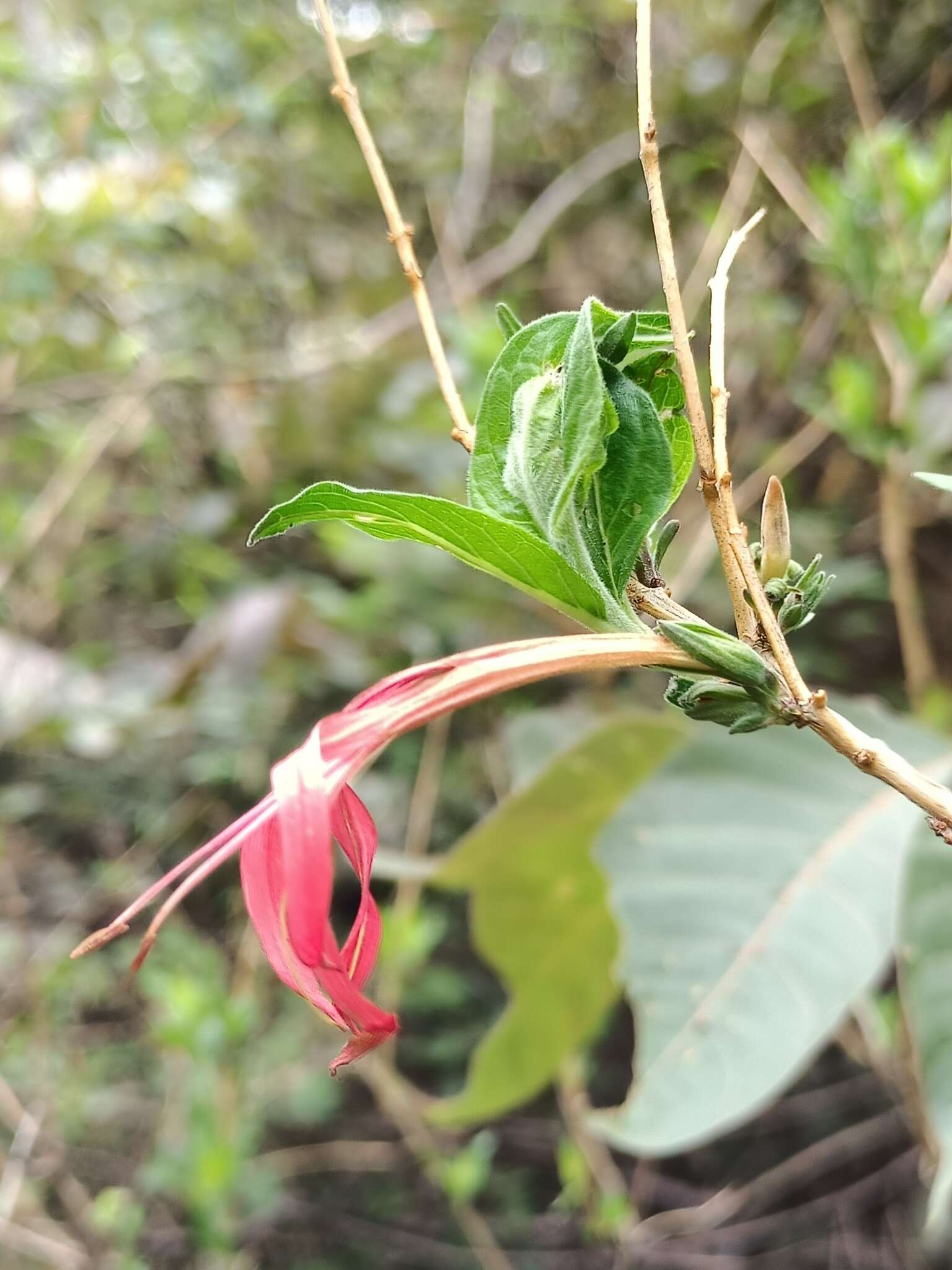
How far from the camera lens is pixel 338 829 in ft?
0.61

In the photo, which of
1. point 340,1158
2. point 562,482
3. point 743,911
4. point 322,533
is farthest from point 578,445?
point 340,1158

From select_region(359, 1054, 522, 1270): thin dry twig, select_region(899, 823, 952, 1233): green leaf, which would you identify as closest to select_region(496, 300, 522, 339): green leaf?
select_region(899, 823, 952, 1233): green leaf

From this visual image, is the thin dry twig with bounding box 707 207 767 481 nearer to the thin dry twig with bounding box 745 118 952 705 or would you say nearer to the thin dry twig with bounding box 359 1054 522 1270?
the thin dry twig with bounding box 745 118 952 705

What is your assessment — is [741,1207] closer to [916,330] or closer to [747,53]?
[916,330]

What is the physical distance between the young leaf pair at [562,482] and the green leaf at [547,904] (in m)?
0.48

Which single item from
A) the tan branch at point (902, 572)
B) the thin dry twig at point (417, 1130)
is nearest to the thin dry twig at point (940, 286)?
the tan branch at point (902, 572)

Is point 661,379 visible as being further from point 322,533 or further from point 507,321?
point 322,533

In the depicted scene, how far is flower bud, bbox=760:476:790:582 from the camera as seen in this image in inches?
7.8

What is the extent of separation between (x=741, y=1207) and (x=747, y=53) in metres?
1.33

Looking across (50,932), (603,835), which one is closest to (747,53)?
(603,835)

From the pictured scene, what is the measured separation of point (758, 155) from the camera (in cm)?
99

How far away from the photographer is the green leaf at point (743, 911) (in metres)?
0.44

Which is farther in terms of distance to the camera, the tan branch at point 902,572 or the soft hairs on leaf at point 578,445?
the tan branch at point 902,572

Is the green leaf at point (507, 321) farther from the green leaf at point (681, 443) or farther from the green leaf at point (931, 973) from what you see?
the green leaf at point (931, 973)
